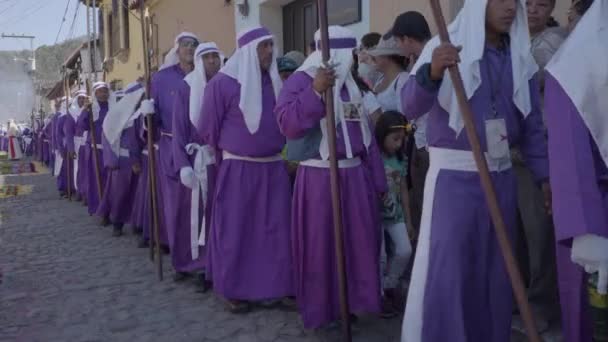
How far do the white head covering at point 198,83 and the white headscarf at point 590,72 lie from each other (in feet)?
9.24

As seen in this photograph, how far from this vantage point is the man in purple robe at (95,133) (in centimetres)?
930

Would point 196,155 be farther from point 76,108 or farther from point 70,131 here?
point 76,108

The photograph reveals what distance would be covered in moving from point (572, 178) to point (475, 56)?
693 mm

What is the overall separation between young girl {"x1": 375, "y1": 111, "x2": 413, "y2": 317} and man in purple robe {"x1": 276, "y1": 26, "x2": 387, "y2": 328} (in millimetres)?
271

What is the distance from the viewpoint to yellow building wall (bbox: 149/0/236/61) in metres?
11.3

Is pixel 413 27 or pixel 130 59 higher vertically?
pixel 130 59

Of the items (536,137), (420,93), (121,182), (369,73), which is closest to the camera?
(420,93)

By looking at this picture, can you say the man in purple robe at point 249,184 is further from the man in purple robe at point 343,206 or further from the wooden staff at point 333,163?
the wooden staff at point 333,163

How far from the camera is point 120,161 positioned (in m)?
8.08

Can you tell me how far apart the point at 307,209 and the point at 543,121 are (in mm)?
1445

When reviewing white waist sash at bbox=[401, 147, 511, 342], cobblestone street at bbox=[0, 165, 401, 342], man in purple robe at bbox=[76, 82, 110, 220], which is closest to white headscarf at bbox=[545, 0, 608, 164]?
white waist sash at bbox=[401, 147, 511, 342]

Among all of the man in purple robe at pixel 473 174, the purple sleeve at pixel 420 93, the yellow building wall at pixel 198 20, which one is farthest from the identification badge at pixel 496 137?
the yellow building wall at pixel 198 20

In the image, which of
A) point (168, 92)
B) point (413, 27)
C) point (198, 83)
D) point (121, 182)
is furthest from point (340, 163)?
point (121, 182)

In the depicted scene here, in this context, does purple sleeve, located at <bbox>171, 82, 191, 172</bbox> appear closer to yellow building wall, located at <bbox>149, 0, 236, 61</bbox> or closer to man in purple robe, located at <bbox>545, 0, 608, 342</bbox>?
man in purple robe, located at <bbox>545, 0, 608, 342</bbox>
